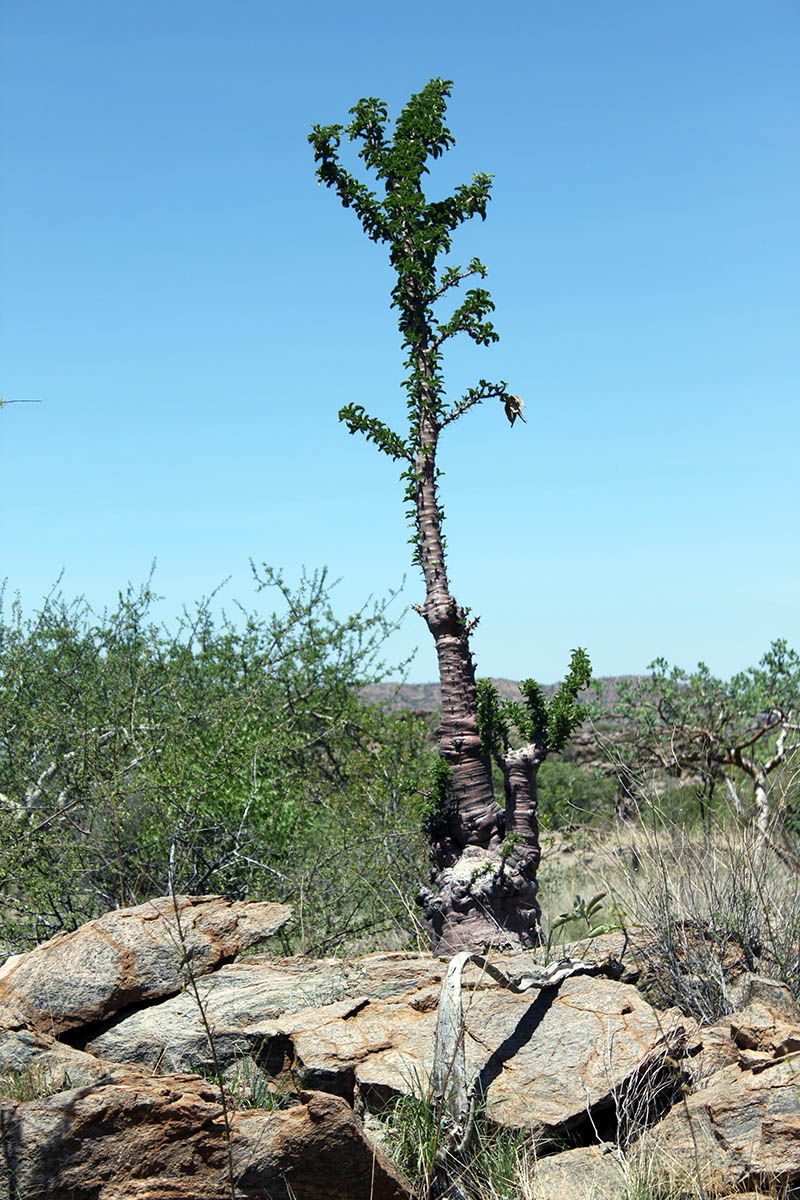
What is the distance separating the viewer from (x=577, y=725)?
7.72m

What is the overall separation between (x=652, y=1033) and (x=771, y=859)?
118 inches

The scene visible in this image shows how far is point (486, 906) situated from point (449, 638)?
6.29 ft

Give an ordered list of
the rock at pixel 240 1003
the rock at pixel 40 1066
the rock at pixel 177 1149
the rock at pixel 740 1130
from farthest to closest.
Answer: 1. the rock at pixel 240 1003
2. the rock at pixel 40 1066
3. the rock at pixel 740 1130
4. the rock at pixel 177 1149

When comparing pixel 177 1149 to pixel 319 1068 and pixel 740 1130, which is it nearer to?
pixel 319 1068

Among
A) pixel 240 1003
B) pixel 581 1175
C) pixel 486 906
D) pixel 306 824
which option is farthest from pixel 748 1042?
pixel 306 824

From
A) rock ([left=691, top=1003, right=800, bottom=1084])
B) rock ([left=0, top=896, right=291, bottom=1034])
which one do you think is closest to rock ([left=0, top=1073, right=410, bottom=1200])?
rock ([left=0, top=896, right=291, bottom=1034])

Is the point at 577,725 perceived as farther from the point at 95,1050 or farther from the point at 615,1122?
the point at 95,1050

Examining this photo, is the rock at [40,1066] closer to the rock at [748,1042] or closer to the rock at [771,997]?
the rock at [748,1042]

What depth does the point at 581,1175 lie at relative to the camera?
4527 millimetres

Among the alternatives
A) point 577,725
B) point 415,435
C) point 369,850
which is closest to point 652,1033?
point 577,725

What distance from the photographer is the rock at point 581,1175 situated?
436 centimetres

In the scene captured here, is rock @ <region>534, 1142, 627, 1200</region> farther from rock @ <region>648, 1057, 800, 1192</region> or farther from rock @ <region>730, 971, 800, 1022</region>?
rock @ <region>730, 971, 800, 1022</region>

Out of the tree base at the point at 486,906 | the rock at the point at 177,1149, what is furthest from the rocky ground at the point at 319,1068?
the tree base at the point at 486,906

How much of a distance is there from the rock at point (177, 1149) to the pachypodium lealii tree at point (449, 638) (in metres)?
2.71
